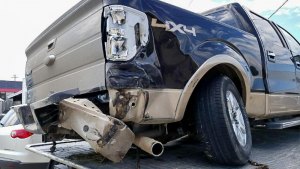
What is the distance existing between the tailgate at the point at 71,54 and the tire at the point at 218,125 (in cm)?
91

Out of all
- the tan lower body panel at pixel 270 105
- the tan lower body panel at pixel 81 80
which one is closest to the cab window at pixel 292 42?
the tan lower body panel at pixel 270 105

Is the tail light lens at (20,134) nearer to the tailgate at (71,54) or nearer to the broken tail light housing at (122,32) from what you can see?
the tailgate at (71,54)

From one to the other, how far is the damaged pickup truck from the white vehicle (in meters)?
1.51

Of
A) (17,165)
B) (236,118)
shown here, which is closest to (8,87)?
(17,165)

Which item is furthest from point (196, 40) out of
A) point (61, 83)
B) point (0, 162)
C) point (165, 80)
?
point (0, 162)

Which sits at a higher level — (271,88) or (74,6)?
(74,6)

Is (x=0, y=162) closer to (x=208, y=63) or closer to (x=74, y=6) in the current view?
(x=74, y=6)

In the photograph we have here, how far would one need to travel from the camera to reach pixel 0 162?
5258 millimetres

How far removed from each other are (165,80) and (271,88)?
1962 millimetres

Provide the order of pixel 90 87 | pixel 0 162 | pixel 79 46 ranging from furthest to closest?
pixel 0 162 → pixel 79 46 → pixel 90 87

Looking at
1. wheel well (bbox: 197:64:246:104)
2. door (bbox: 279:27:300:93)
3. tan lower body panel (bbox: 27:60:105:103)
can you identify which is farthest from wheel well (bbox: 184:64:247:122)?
door (bbox: 279:27:300:93)

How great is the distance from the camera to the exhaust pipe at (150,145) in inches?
104

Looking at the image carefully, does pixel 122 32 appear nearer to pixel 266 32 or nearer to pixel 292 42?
pixel 266 32

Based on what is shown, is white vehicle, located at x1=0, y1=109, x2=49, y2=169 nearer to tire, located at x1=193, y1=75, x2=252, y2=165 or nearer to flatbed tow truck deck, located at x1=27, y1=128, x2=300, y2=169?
flatbed tow truck deck, located at x1=27, y1=128, x2=300, y2=169
